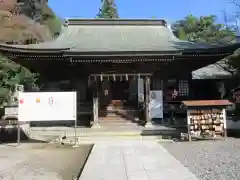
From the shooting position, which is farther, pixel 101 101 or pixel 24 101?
pixel 101 101

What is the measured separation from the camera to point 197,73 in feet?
64.4

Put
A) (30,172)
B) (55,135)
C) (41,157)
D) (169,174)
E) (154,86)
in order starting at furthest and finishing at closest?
(154,86) < (55,135) < (41,157) < (30,172) < (169,174)

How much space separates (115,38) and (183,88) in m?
5.21

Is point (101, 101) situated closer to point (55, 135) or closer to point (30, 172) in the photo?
point (55, 135)

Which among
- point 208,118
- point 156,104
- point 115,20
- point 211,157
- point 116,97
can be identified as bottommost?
point 211,157

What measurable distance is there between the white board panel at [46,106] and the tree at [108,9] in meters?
49.7

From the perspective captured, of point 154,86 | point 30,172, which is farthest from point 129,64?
point 30,172

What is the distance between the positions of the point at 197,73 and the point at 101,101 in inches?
282

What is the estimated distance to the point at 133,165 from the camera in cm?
677

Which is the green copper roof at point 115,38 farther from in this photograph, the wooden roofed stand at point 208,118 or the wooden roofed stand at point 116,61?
the wooden roofed stand at point 208,118

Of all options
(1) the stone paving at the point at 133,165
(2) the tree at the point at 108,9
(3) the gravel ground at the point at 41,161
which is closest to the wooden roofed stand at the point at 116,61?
(3) the gravel ground at the point at 41,161

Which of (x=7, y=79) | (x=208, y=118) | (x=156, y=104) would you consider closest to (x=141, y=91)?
(x=156, y=104)

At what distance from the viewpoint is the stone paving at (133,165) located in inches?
225

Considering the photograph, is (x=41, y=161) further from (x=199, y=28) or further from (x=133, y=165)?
(x=199, y=28)
